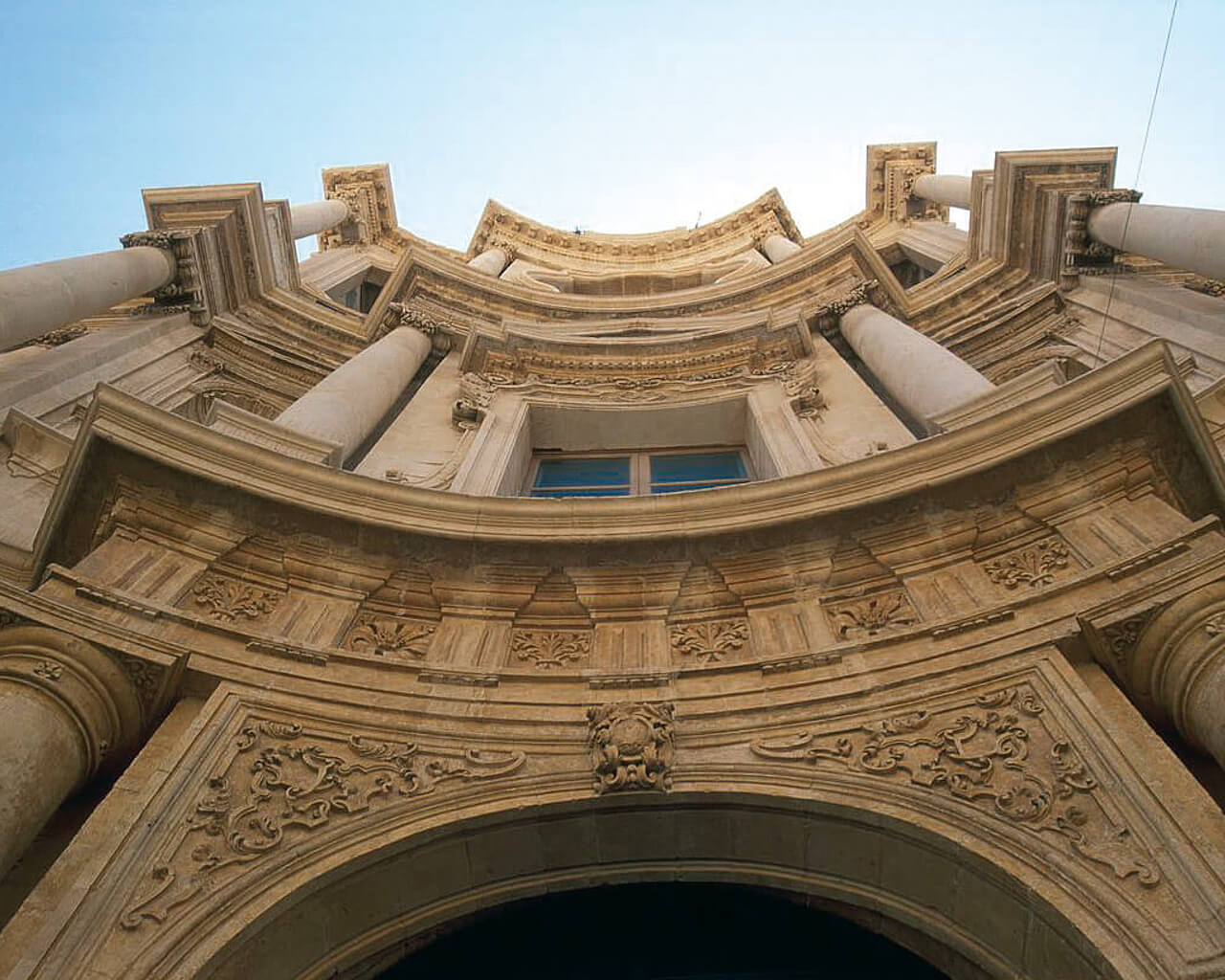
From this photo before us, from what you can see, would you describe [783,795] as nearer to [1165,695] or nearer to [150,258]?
[1165,695]

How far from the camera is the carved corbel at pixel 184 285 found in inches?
649

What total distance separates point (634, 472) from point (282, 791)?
28.4 feet

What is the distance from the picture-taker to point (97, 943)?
16.0 ft

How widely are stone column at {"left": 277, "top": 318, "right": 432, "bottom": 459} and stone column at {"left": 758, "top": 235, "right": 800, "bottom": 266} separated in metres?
25.8

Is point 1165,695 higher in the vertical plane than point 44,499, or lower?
lower

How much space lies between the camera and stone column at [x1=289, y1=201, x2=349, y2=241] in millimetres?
29031

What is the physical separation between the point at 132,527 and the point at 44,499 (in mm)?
2703

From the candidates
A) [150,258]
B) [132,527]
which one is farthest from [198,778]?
[150,258]

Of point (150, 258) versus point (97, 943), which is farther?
point (150, 258)

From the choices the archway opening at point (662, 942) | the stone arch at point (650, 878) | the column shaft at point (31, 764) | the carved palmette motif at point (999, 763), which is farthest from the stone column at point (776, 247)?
the column shaft at point (31, 764)

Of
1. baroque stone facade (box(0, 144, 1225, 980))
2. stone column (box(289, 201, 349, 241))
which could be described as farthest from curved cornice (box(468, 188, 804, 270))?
baroque stone facade (box(0, 144, 1225, 980))

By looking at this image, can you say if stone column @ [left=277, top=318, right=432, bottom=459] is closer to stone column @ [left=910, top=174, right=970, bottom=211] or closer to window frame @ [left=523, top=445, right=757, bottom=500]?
window frame @ [left=523, top=445, right=757, bottom=500]

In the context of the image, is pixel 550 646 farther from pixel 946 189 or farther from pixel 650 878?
pixel 946 189

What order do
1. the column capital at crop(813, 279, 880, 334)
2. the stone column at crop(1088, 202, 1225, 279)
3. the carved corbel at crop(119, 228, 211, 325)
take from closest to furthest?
the stone column at crop(1088, 202, 1225, 279) < the carved corbel at crop(119, 228, 211, 325) < the column capital at crop(813, 279, 880, 334)
